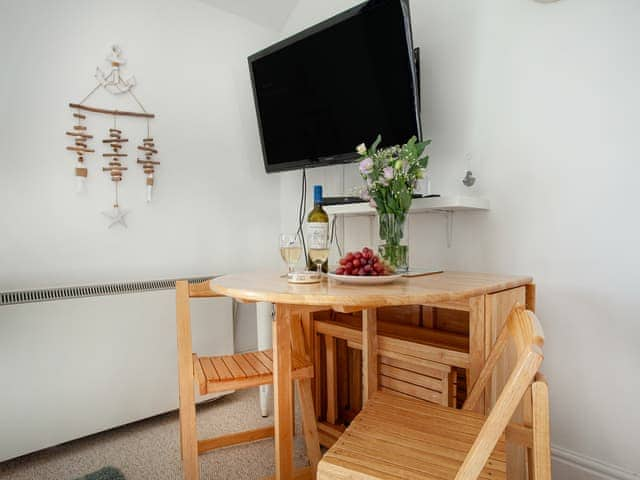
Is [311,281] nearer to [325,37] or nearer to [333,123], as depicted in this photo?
[333,123]

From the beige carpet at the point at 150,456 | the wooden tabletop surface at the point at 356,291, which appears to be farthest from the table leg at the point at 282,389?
the beige carpet at the point at 150,456

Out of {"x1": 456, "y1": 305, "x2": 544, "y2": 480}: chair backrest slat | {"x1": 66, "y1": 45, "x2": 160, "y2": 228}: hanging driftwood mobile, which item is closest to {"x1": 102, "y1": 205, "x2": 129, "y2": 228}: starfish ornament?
{"x1": 66, "y1": 45, "x2": 160, "y2": 228}: hanging driftwood mobile

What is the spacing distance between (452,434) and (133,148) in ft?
7.11

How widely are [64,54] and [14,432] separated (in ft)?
5.98

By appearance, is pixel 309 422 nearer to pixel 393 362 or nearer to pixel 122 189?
pixel 393 362

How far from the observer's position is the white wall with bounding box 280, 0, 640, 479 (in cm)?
150

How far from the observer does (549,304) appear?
1.69 meters

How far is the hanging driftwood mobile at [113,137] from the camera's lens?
7.06 ft

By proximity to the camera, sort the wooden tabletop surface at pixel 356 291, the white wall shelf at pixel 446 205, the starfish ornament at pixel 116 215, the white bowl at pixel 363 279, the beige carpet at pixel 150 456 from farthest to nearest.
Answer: the starfish ornament at pixel 116 215
the beige carpet at pixel 150 456
the white wall shelf at pixel 446 205
the white bowl at pixel 363 279
the wooden tabletop surface at pixel 356 291

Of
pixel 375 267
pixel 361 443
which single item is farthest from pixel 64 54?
pixel 361 443

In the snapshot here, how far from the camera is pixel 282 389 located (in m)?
1.34

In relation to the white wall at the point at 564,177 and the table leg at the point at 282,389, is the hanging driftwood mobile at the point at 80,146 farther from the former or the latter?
the white wall at the point at 564,177

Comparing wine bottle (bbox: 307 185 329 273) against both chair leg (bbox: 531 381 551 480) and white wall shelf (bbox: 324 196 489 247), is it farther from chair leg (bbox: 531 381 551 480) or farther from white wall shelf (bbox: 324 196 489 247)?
chair leg (bbox: 531 381 551 480)

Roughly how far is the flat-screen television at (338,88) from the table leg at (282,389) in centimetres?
105
